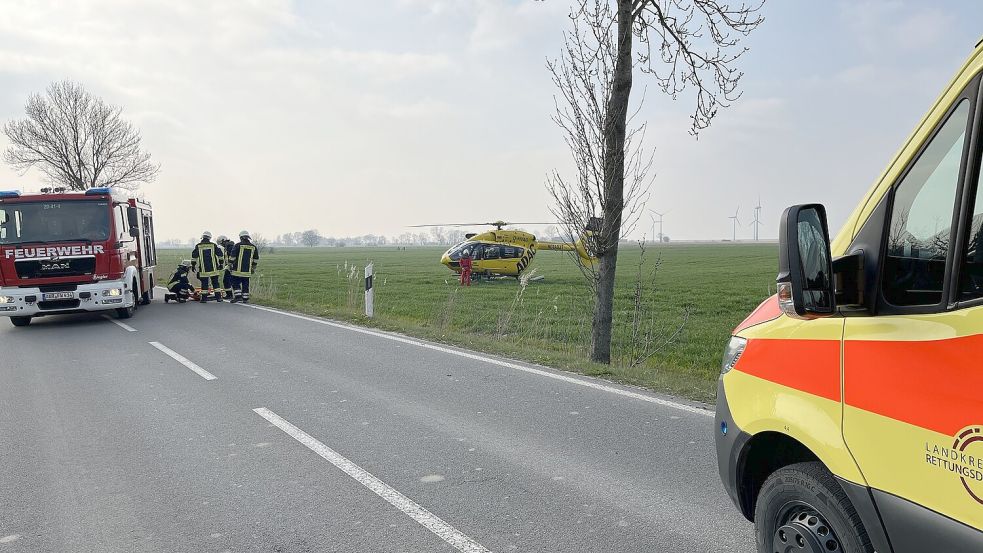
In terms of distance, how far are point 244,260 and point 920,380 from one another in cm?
1749

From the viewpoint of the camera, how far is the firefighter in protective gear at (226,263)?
18.1 metres

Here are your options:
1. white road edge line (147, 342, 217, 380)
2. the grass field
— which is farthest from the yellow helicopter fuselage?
white road edge line (147, 342, 217, 380)

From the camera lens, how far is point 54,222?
13.3 meters

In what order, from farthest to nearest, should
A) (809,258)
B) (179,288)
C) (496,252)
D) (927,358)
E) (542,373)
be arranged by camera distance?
(496,252), (179,288), (542,373), (809,258), (927,358)

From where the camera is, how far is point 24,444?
17.9 ft

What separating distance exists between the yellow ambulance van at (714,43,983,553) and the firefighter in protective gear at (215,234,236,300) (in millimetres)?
17348

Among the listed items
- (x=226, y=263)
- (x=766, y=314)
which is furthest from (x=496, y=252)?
(x=766, y=314)

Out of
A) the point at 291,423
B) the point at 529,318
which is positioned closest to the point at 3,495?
the point at 291,423

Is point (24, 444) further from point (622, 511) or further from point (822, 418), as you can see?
point (822, 418)

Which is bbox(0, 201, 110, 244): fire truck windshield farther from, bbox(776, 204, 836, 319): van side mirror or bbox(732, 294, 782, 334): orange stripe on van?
bbox(776, 204, 836, 319): van side mirror

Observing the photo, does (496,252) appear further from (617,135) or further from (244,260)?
(617,135)

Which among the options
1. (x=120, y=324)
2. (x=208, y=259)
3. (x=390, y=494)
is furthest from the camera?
(x=208, y=259)

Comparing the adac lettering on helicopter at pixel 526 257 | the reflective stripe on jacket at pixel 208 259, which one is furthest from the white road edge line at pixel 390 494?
the adac lettering on helicopter at pixel 526 257

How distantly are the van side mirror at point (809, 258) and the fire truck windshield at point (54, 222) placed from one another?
563 inches
